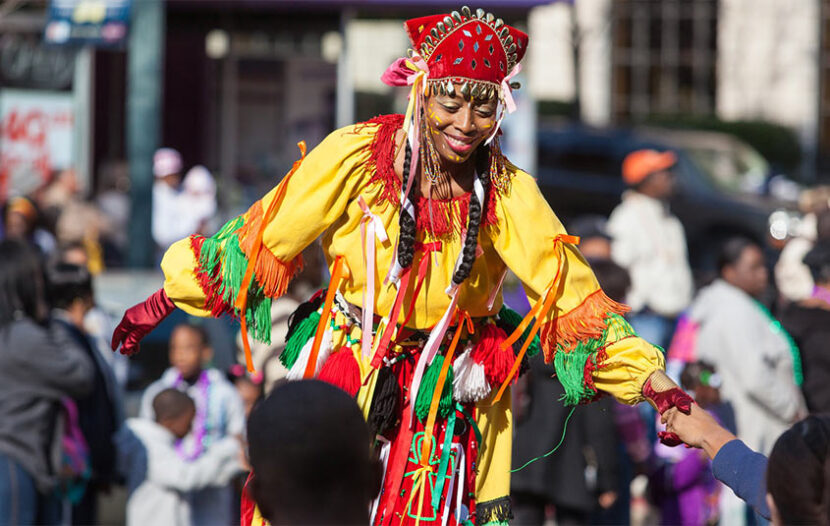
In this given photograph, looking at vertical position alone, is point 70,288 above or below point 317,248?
below

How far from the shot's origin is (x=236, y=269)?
3.80m

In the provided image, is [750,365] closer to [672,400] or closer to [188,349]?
[188,349]

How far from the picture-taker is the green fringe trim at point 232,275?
381cm

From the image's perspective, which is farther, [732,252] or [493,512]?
[732,252]

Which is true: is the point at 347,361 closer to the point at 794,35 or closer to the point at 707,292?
the point at 707,292

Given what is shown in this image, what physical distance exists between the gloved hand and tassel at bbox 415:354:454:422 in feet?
1.93

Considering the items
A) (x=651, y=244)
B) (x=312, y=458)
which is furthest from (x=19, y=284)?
(x=651, y=244)

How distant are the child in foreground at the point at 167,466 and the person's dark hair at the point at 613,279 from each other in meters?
2.05

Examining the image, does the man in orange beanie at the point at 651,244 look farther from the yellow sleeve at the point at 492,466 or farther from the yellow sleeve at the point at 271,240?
the yellow sleeve at the point at 271,240

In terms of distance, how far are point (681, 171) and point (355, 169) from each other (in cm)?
975

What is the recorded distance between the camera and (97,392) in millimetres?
5996

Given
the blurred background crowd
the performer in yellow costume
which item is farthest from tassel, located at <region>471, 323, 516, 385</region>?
the blurred background crowd

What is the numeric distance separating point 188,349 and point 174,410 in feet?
1.15

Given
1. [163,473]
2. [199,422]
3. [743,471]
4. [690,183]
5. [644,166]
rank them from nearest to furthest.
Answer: [743,471], [163,473], [199,422], [644,166], [690,183]
